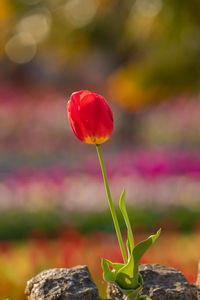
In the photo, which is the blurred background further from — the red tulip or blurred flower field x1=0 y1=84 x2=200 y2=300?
the red tulip

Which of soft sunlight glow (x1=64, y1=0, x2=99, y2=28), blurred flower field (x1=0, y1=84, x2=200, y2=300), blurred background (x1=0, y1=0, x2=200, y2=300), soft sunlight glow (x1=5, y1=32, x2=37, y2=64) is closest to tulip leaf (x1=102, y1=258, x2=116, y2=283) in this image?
blurred background (x1=0, y1=0, x2=200, y2=300)

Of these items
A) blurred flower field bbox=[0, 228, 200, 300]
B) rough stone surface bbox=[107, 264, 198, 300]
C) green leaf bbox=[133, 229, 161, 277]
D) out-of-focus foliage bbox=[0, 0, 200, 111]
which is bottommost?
rough stone surface bbox=[107, 264, 198, 300]

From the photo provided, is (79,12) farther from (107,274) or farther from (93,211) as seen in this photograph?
(107,274)

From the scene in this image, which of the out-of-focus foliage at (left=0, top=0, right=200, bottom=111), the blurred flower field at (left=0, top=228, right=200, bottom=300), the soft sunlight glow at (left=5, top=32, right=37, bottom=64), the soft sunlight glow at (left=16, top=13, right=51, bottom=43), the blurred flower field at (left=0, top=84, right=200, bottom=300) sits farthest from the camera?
the soft sunlight glow at (left=5, top=32, right=37, bottom=64)

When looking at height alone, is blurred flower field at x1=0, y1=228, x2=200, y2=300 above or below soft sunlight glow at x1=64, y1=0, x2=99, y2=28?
below

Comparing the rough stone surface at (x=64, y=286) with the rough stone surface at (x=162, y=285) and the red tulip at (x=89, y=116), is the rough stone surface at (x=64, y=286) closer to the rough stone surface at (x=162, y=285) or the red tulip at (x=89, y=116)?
the rough stone surface at (x=162, y=285)

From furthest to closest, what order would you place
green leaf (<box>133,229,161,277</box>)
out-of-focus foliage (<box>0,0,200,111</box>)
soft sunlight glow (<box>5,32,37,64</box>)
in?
soft sunlight glow (<box>5,32,37,64</box>), out-of-focus foliage (<box>0,0,200,111</box>), green leaf (<box>133,229,161,277</box>)
